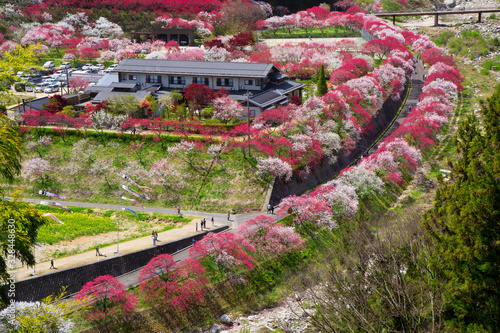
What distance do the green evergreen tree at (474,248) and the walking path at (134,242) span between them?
1946 cm

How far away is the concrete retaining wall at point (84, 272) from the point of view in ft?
96.6

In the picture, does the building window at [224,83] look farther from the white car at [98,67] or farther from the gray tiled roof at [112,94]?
the white car at [98,67]

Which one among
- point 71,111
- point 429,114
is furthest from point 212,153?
point 429,114

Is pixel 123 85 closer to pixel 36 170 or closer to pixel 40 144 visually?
pixel 40 144

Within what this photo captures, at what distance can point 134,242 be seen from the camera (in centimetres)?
3678

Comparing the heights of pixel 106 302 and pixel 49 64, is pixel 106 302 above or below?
below

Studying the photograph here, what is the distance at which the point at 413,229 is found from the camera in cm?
2973

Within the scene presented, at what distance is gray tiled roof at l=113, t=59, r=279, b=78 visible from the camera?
60.3m

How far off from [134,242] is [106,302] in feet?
25.4

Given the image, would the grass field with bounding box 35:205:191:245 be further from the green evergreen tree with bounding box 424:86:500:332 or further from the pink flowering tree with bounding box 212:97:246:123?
the green evergreen tree with bounding box 424:86:500:332

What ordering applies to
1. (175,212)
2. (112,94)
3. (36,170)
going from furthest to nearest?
1. (112,94)
2. (36,170)
3. (175,212)

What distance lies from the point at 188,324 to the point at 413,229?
15.0m

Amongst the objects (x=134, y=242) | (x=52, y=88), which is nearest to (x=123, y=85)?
(x=52, y=88)

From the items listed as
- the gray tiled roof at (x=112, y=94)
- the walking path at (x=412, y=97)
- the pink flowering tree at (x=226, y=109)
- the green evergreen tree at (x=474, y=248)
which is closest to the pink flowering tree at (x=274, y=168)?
the pink flowering tree at (x=226, y=109)
